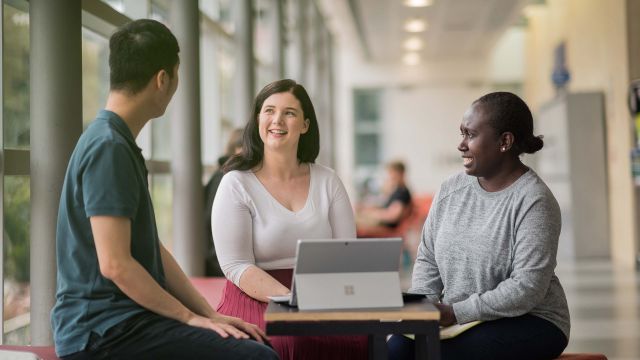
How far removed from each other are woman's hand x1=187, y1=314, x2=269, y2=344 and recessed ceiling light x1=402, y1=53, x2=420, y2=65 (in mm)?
19662

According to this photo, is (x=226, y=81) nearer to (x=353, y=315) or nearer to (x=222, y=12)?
(x=222, y=12)

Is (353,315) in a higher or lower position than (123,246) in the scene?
lower

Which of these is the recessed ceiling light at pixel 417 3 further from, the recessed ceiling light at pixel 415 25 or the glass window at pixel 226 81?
the glass window at pixel 226 81

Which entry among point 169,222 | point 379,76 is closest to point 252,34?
point 169,222

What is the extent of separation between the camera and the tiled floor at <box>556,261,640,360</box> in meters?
5.77

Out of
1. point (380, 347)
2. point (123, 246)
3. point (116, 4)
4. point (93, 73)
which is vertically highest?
point (116, 4)

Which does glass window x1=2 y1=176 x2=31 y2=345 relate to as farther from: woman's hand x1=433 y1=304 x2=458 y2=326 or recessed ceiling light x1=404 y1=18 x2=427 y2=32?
recessed ceiling light x1=404 y1=18 x2=427 y2=32

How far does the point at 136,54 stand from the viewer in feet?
8.07

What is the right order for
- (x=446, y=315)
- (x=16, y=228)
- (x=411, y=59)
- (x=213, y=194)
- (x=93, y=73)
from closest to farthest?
(x=446, y=315) < (x=16, y=228) < (x=93, y=73) < (x=213, y=194) < (x=411, y=59)

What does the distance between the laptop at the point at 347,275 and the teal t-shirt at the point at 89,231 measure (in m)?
0.49

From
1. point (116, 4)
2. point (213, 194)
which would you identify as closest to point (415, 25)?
point (213, 194)

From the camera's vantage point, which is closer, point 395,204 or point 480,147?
point 480,147

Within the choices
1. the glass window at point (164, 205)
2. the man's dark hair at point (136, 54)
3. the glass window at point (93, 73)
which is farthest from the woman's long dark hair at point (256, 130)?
the glass window at point (164, 205)

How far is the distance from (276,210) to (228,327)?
1116 millimetres
